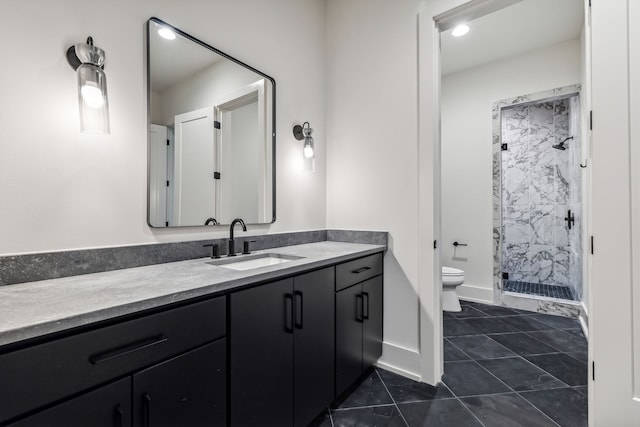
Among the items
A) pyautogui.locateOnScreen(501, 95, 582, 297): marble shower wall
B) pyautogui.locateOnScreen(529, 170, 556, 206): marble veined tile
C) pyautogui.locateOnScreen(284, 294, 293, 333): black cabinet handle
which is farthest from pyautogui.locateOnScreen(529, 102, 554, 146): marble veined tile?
pyautogui.locateOnScreen(284, 294, 293, 333): black cabinet handle

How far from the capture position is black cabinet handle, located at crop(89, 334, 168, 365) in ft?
2.39

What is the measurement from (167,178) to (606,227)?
2098 mm

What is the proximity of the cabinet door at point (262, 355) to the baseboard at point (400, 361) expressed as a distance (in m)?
0.99

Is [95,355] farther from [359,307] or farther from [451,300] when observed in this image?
[451,300]

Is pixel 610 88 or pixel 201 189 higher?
pixel 610 88

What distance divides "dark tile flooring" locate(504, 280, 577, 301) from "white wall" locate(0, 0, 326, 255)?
147 inches

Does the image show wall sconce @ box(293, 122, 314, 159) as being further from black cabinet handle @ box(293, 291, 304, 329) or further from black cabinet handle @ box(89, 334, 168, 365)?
black cabinet handle @ box(89, 334, 168, 365)

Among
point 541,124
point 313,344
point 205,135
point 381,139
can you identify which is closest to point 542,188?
point 541,124

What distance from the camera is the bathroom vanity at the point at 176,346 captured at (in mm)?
653

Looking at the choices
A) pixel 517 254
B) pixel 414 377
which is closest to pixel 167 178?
pixel 414 377

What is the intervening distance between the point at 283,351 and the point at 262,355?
0.13 metres

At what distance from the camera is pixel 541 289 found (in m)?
3.75

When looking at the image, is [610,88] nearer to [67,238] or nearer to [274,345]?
[274,345]

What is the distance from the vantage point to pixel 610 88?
4.27ft
